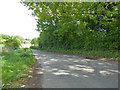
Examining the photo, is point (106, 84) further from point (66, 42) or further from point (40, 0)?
point (66, 42)

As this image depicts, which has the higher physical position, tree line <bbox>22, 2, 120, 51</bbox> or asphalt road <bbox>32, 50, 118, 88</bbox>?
tree line <bbox>22, 2, 120, 51</bbox>

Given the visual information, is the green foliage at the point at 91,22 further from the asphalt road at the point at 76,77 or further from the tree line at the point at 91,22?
the asphalt road at the point at 76,77

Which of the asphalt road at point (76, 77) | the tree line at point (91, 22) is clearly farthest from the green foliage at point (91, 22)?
the asphalt road at point (76, 77)

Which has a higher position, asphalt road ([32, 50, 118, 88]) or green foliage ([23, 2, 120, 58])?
green foliage ([23, 2, 120, 58])

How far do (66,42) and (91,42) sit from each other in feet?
21.6

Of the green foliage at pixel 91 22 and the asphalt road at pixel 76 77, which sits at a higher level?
the green foliage at pixel 91 22

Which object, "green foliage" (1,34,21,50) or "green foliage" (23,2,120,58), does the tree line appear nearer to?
"green foliage" (23,2,120,58)

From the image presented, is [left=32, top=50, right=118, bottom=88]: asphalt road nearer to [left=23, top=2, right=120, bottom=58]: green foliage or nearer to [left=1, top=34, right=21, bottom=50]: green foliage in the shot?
[left=23, top=2, right=120, bottom=58]: green foliage

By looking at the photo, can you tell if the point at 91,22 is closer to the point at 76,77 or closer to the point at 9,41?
the point at 9,41

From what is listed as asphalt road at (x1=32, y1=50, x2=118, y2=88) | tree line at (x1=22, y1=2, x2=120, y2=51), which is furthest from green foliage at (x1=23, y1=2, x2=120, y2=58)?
asphalt road at (x1=32, y1=50, x2=118, y2=88)

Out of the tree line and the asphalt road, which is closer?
the asphalt road

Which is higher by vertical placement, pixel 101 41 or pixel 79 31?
pixel 79 31

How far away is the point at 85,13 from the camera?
13281 millimetres

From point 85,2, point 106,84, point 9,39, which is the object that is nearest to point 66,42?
point 85,2
